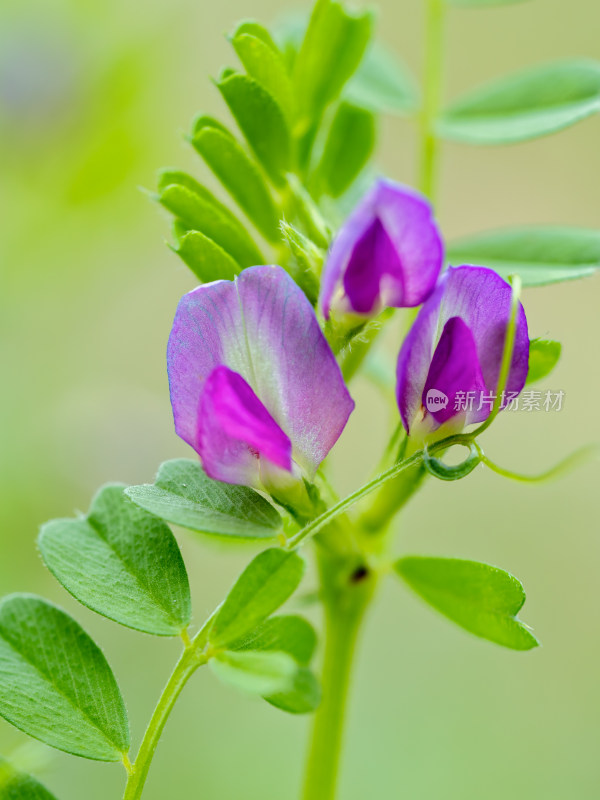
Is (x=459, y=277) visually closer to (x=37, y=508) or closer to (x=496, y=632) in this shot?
(x=496, y=632)

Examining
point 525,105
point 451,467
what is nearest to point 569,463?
point 451,467

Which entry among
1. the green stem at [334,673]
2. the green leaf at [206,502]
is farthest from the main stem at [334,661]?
the green leaf at [206,502]

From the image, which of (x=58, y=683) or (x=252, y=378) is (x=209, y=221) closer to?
(x=252, y=378)

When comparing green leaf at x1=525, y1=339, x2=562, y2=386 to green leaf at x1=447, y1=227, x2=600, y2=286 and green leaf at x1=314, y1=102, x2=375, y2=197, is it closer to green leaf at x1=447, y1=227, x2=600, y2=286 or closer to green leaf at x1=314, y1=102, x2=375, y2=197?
green leaf at x1=447, y1=227, x2=600, y2=286

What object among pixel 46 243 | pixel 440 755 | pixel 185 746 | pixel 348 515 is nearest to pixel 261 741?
pixel 185 746

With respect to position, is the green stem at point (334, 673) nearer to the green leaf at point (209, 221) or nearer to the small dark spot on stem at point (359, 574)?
the small dark spot on stem at point (359, 574)

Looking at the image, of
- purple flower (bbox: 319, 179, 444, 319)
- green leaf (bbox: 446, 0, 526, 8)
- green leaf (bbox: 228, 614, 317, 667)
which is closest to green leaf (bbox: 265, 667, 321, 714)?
green leaf (bbox: 228, 614, 317, 667)

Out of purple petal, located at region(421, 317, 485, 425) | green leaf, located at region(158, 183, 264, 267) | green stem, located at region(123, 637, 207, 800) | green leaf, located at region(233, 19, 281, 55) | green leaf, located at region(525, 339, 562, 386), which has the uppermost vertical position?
green leaf, located at region(233, 19, 281, 55)
